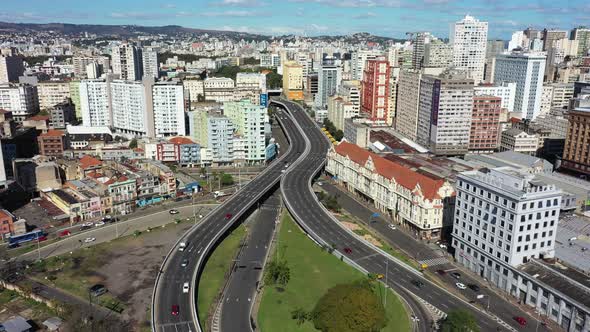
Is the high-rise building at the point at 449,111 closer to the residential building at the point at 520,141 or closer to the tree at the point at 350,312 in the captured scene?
the residential building at the point at 520,141

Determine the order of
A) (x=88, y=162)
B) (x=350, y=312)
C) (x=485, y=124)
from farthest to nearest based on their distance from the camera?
1. (x=485, y=124)
2. (x=88, y=162)
3. (x=350, y=312)

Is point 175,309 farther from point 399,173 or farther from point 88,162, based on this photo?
point 88,162

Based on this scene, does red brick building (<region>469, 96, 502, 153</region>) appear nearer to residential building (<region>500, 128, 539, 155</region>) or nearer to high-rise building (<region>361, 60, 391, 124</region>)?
residential building (<region>500, 128, 539, 155</region>)

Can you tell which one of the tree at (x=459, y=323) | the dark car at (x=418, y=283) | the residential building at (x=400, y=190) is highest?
the residential building at (x=400, y=190)

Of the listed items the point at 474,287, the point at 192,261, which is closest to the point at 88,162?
the point at 192,261

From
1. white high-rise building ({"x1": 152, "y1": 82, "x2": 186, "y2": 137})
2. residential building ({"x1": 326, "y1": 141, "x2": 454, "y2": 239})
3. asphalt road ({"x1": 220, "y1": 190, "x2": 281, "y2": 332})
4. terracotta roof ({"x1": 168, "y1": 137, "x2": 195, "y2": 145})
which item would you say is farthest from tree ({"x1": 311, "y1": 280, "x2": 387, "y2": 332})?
white high-rise building ({"x1": 152, "y1": 82, "x2": 186, "y2": 137})

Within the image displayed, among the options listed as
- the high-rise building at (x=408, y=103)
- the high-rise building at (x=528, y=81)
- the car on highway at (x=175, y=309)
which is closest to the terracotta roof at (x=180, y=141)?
the high-rise building at (x=408, y=103)
